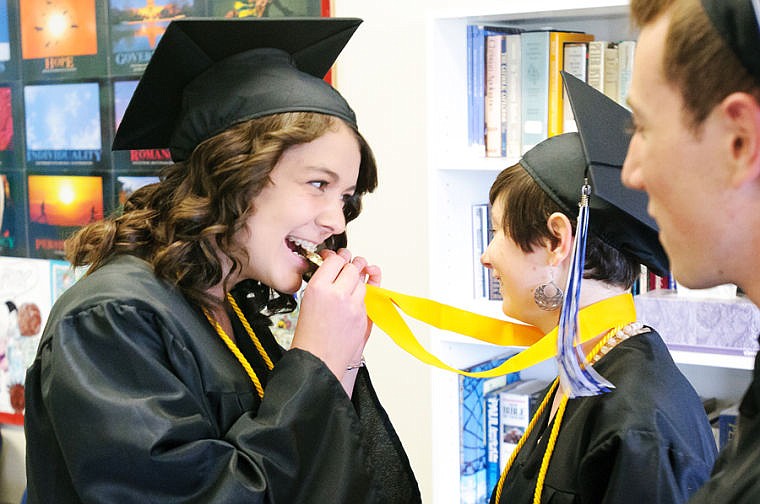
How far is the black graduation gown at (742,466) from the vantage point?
749mm

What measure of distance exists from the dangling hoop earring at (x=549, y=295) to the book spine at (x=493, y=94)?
0.83m

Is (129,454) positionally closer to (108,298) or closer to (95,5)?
(108,298)

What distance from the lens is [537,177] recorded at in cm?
147

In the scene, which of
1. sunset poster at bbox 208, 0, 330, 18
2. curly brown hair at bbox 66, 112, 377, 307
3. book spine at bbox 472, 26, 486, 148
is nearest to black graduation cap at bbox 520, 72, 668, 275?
curly brown hair at bbox 66, 112, 377, 307

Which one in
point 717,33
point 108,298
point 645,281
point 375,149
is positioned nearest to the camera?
A: point 717,33

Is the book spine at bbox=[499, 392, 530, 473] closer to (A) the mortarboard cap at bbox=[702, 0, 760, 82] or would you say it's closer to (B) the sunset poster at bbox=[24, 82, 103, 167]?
(B) the sunset poster at bbox=[24, 82, 103, 167]

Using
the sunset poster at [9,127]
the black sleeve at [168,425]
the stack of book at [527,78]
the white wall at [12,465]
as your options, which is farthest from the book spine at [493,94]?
the white wall at [12,465]

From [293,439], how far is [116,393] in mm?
255

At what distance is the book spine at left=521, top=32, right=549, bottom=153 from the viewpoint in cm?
225

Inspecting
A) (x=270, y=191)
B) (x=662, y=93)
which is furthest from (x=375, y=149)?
(x=662, y=93)

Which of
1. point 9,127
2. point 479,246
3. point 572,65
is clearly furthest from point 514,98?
point 9,127

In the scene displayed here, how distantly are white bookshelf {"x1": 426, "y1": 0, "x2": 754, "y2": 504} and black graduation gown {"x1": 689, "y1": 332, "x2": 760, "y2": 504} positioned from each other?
1377 mm

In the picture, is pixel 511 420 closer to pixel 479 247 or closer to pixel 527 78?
pixel 479 247

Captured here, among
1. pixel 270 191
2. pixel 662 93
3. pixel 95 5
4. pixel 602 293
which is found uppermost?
pixel 95 5
